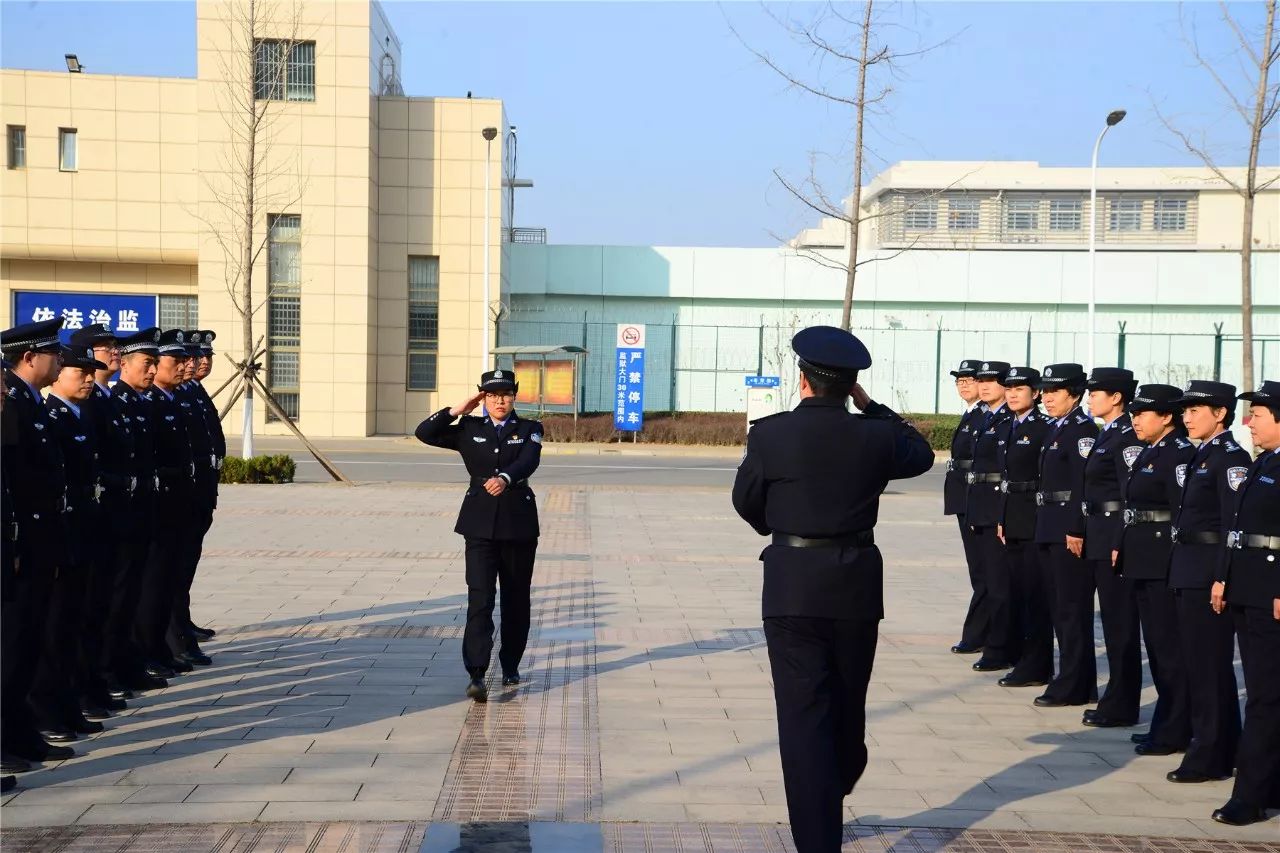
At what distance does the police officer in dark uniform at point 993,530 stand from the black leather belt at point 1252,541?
3.23 metres

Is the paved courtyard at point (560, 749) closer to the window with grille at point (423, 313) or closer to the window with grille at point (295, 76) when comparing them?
the window with grille at point (295, 76)

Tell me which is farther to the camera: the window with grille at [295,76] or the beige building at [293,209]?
the beige building at [293,209]

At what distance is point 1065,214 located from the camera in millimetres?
60438

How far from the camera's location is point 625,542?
16172mm

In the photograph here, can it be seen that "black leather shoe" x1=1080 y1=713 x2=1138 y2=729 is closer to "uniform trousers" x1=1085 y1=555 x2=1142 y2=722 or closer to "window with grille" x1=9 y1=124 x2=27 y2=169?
"uniform trousers" x1=1085 y1=555 x2=1142 y2=722

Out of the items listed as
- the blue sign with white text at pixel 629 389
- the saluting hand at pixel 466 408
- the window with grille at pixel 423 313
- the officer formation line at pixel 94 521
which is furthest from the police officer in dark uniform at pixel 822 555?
the window with grille at pixel 423 313

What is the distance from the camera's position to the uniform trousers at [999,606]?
9.48 m

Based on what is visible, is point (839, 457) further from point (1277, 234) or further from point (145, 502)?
point (1277, 234)

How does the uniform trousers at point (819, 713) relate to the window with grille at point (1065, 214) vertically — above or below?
below

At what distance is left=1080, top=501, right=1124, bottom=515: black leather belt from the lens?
315 inches

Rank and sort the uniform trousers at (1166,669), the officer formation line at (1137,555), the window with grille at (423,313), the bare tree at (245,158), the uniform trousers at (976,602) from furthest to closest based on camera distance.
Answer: the window with grille at (423,313) < the bare tree at (245,158) < the uniform trousers at (976,602) < the uniform trousers at (1166,669) < the officer formation line at (1137,555)

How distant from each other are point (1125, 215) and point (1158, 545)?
56.5m

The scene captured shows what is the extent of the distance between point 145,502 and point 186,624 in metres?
1.37

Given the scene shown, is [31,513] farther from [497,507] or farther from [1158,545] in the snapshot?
[1158,545]
